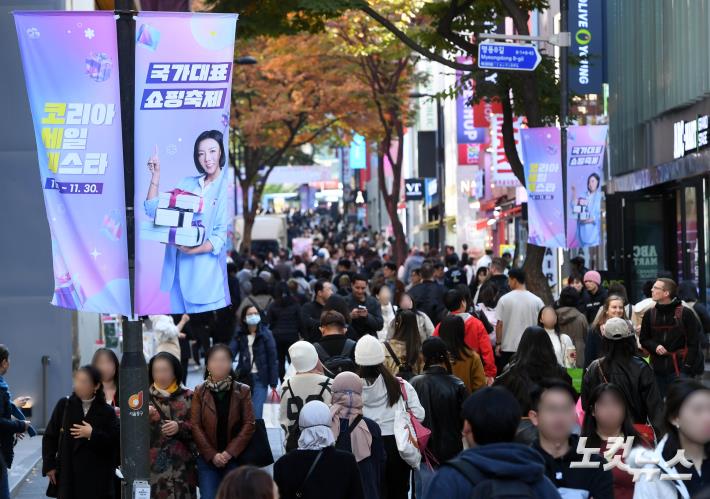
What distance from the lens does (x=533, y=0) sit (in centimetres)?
2156

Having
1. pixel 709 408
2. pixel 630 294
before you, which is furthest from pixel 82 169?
pixel 630 294

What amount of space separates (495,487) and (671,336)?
893 cm

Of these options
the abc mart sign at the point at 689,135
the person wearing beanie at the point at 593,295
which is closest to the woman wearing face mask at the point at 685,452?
the person wearing beanie at the point at 593,295

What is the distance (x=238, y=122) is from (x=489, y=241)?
15.2m

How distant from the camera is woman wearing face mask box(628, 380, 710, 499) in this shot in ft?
19.8

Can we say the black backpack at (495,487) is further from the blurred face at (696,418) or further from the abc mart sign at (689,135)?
the abc mart sign at (689,135)

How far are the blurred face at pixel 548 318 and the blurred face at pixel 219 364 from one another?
14.2 ft

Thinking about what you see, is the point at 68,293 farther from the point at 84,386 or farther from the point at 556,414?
the point at 556,414

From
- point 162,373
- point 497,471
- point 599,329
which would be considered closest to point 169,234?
point 162,373

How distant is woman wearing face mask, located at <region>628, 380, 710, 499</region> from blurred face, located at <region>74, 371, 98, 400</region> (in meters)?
4.42

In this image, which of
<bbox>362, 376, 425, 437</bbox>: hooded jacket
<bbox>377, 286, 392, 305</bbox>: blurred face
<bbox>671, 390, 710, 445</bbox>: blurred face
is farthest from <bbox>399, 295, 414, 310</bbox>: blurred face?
<bbox>671, 390, 710, 445</bbox>: blurred face

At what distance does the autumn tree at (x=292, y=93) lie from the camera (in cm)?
3997

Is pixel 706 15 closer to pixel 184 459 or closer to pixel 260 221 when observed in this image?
pixel 184 459

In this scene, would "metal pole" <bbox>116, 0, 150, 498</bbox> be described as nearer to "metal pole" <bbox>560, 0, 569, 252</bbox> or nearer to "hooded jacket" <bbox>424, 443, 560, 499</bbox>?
"hooded jacket" <bbox>424, 443, 560, 499</bbox>
